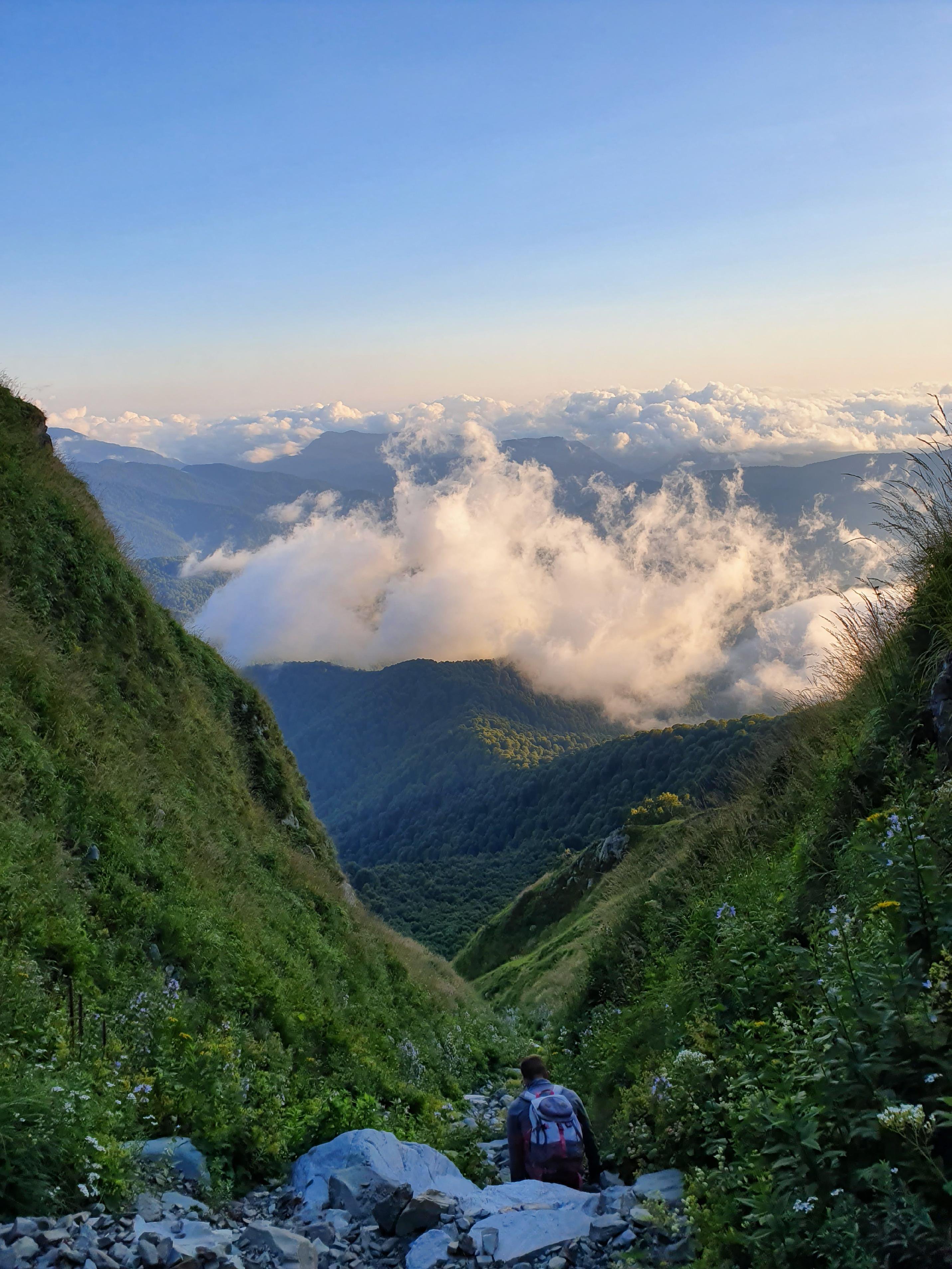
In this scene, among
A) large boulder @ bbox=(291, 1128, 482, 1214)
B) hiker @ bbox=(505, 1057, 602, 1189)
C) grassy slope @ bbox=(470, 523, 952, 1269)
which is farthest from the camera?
hiker @ bbox=(505, 1057, 602, 1189)

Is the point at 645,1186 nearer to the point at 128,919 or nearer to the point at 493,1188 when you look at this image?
the point at 493,1188

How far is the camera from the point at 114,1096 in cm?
610

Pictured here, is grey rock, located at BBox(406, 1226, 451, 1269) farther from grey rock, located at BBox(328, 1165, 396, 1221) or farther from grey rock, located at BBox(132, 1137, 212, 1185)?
grey rock, located at BBox(132, 1137, 212, 1185)

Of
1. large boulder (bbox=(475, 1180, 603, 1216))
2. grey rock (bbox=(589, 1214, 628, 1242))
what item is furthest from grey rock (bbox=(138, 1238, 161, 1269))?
grey rock (bbox=(589, 1214, 628, 1242))

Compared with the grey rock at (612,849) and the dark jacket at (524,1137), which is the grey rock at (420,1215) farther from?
the grey rock at (612,849)

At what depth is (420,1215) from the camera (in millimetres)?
5672

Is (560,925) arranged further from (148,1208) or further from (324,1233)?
(148,1208)

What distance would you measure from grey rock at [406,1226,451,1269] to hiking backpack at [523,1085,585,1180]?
1.46 m

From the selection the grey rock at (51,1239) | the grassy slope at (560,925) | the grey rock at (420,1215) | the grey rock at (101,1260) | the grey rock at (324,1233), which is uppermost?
the grey rock at (51,1239)

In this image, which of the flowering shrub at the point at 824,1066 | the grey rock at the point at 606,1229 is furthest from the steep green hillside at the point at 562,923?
the grey rock at the point at 606,1229

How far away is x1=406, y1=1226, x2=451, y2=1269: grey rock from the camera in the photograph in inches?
204

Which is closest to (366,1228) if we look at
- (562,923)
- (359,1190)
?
(359,1190)

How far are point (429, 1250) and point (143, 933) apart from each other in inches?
212

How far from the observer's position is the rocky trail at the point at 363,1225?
4.52 metres
